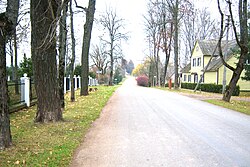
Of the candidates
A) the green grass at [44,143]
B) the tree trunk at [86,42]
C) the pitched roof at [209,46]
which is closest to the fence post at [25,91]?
the green grass at [44,143]

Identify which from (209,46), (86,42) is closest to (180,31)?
(209,46)

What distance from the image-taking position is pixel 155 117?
10.1 meters

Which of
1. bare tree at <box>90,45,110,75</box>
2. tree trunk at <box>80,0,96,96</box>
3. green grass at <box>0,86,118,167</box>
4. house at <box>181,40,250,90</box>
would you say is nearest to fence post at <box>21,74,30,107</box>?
green grass at <box>0,86,118,167</box>

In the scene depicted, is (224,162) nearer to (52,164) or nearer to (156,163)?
(156,163)

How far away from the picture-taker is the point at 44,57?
809 centimetres

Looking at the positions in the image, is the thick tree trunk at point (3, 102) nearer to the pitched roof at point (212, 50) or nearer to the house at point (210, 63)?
the house at point (210, 63)

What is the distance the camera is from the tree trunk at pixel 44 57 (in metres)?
7.94

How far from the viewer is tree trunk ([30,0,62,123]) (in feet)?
26.1

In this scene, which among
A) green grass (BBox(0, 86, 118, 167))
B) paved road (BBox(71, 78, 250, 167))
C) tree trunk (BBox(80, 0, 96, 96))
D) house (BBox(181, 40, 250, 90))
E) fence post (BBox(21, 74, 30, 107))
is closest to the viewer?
green grass (BBox(0, 86, 118, 167))

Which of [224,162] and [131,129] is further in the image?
[131,129]

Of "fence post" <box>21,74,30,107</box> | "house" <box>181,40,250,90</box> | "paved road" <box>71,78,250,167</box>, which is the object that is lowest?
"paved road" <box>71,78,250,167</box>

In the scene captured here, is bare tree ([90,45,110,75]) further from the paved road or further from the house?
the paved road

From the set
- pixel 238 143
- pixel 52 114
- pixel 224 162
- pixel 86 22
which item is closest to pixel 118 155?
pixel 224 162

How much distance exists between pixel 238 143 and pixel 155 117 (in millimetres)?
4004
